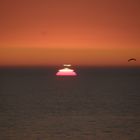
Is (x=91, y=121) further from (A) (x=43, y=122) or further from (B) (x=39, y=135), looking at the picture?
(B) (x=39, y=135)

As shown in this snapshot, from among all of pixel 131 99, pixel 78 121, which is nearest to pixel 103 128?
pixel 78 121

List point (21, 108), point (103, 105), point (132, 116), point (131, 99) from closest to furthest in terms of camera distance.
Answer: point (132, 116) < point (21, 108) < point (103, 105) < point (131, 99)

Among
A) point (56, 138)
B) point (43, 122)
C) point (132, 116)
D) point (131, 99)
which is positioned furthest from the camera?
point (131, 99)

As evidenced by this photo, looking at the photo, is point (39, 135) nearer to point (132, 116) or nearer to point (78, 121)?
point (78, 121)

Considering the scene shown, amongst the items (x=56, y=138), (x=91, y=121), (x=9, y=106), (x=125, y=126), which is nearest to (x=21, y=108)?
(x=9, y=106)

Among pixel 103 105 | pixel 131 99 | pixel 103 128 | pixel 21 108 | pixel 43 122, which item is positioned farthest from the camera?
pixel 131 99

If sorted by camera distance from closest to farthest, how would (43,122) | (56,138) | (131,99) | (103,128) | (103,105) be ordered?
(56,138)
(103,128)
(43,122)
(103,105)
(131,99)

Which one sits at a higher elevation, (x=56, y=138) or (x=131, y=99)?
(x=131, y=99)

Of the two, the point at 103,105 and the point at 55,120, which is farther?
the point at 103,105

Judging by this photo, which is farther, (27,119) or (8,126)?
(27,119)
